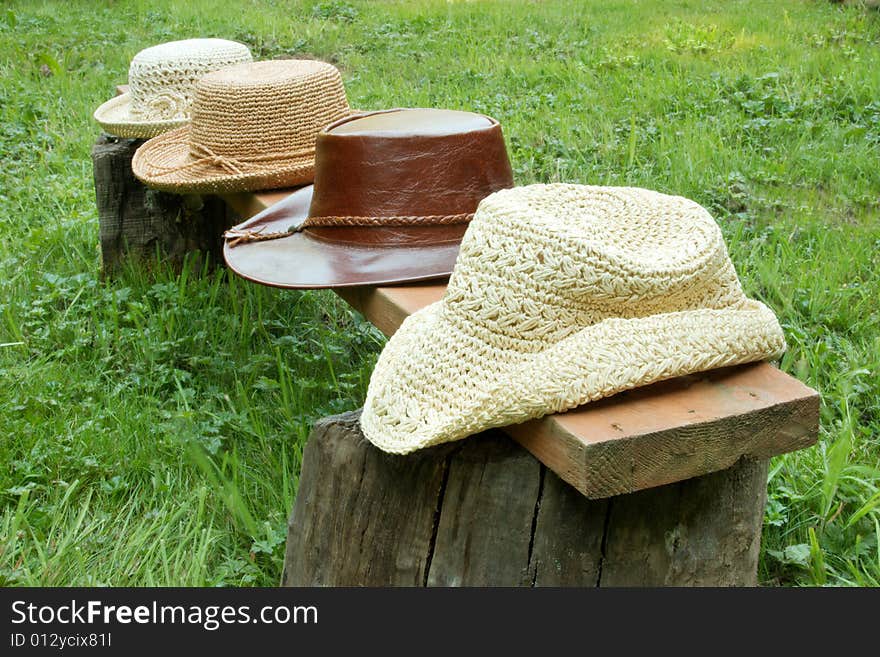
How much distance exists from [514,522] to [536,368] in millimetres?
301

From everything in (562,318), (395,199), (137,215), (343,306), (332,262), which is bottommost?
(343,306)

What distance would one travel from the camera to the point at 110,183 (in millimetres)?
4000

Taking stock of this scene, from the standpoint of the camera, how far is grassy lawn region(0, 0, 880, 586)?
2.49 meters

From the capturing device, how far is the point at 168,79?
3.81m

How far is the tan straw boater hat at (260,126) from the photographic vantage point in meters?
3.09

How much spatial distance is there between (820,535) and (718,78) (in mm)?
3699

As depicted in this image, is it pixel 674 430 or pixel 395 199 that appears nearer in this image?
pixel 674 430

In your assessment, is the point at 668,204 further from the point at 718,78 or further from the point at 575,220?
the point at 718,78

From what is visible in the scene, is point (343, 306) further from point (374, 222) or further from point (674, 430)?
point (674, 430)

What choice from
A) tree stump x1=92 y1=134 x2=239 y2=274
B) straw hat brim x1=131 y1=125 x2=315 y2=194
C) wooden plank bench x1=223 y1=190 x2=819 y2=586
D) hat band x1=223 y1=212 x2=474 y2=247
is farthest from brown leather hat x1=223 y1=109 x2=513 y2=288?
tree stump x1=92 y1=134 x2=239 y2=274

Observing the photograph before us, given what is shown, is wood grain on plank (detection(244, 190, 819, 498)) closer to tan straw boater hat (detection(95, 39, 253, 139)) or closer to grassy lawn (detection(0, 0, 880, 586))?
grassy lawn (detection(0, 0, 880, 586))

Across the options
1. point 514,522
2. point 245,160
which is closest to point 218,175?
point 245,160

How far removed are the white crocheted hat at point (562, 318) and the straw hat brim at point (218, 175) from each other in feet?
4.95

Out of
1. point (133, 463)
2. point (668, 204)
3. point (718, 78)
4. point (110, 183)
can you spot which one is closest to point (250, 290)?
point (110, 183)
